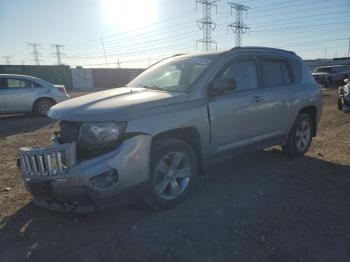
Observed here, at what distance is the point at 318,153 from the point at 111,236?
4.61 metres

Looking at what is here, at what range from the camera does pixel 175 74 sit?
4.90 meters

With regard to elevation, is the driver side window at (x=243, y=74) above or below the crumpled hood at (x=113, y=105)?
above

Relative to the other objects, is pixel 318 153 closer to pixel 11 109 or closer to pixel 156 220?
pixel 156 220

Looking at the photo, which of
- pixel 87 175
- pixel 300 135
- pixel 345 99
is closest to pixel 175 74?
pixel 87 175

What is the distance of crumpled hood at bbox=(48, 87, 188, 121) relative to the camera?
3.65 m

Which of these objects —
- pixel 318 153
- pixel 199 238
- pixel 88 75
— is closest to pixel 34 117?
pixel 318 153

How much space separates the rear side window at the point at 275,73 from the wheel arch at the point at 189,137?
1688 millimetres

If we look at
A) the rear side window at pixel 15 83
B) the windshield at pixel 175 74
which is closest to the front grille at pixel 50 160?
the windshield at pixel 175 74

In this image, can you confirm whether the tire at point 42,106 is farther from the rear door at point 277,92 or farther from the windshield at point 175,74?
the rear door at point 277,92

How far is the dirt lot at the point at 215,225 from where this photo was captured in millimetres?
3311

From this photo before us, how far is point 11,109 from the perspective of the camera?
1239 centimetres

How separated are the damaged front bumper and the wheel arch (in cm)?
33

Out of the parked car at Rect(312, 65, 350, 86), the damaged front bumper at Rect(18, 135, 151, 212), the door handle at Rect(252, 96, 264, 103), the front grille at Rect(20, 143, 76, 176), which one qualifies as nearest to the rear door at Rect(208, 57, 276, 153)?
the door handle at Rect(252, 96, 264, 103)

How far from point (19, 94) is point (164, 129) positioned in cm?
1005
